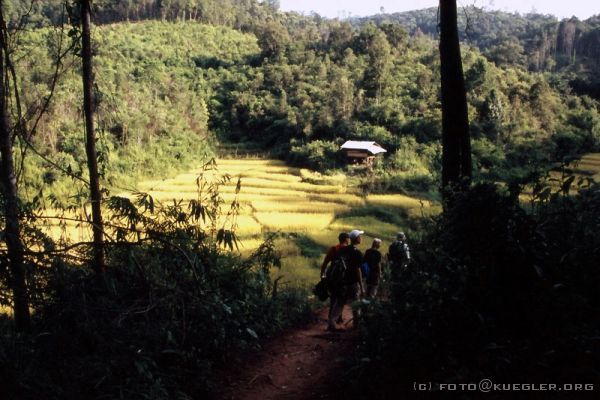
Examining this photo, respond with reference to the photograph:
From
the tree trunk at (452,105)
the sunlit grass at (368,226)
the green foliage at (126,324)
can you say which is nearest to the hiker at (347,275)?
the green foliage at (126,324)

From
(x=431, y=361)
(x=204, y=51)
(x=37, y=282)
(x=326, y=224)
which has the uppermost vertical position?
(x=204, y=51)

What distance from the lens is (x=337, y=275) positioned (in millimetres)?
5453

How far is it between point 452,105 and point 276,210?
18748 millimetres

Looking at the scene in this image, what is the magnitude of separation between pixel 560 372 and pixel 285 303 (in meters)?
4.50

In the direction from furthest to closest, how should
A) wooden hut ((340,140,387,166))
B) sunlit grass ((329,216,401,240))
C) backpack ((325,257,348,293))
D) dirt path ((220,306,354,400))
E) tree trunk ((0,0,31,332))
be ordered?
wooden hut ((340,140,387,166)) → sunlit grass ((329,216,401,240)) → backpack ((325,257,348,293)) → dirt path ((220,306,354,400)) → tree trunk ((0,0,31,332))

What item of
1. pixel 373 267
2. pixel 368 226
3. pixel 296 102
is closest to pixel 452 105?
pixel 373 267

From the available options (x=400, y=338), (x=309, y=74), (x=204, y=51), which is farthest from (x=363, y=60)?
(x=400, y=338)

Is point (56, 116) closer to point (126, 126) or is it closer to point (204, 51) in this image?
point (126, 126)

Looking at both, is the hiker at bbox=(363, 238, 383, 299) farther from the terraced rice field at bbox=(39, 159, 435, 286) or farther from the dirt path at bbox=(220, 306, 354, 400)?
the terraced rice field at bbox=(39, 159, 435, 286)

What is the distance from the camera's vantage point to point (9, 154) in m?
4.12

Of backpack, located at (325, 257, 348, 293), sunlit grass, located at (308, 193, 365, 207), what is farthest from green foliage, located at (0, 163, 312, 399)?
sunlit grass, located at (308, 193, 365, 207)

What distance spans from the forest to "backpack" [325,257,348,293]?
2.05 feet

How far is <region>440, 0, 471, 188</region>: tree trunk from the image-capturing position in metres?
4.97

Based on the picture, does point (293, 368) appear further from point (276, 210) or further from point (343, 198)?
point (343, 198)
